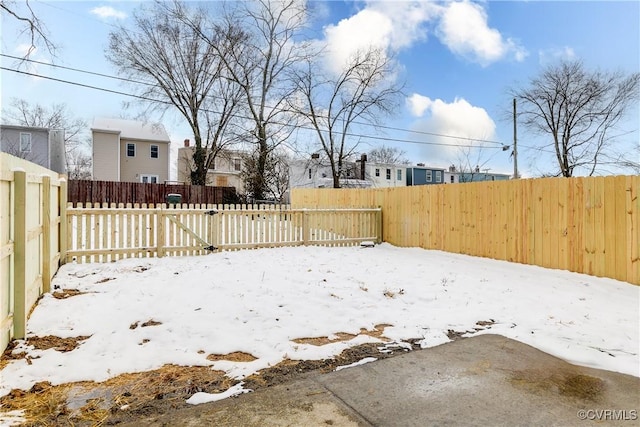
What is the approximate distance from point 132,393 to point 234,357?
0.80 m

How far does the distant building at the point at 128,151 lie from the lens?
2633 cm

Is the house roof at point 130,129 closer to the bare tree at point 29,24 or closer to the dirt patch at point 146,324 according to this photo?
the bare tree at point 29,24

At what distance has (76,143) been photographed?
32.3m

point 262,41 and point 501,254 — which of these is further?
point 262,41

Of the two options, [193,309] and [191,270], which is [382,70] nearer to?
[191,270]

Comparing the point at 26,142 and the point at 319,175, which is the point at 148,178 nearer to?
the point at 26,142

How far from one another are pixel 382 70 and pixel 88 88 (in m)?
15.6

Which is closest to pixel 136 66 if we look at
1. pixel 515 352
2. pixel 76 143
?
pixel 76 143

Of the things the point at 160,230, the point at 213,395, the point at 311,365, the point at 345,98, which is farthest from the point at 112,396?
the point at 345,98

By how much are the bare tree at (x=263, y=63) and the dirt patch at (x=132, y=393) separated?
1848 cm

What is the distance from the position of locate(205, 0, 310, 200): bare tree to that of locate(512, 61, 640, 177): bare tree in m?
15.3

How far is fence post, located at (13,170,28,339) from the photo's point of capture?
117 inches

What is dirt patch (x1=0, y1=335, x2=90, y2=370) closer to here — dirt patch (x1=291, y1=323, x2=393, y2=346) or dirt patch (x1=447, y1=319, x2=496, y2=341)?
dirt patch (x1=291, y1=323, x2=393, y2=346)

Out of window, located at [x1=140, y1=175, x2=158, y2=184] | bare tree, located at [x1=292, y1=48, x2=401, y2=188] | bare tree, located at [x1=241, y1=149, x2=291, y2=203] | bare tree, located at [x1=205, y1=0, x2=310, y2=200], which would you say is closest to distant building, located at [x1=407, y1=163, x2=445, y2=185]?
bare tree, located at [x1=292, y1=48, x2=401, y2=188]
